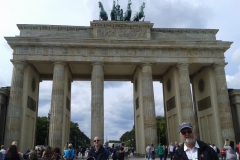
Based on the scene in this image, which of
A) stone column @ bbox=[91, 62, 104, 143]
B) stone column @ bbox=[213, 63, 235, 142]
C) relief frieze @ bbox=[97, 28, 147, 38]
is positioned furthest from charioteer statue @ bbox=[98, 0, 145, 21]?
stone column @ bbox=[213, 63, 235, 142]

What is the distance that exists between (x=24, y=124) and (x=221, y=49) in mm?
28168

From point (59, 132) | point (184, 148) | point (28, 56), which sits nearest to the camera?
point (184, 148)

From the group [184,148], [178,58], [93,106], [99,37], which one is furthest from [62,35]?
[184,148]

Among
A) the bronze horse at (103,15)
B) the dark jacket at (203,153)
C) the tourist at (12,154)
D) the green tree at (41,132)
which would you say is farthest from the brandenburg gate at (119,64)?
the green tree at (41,132)

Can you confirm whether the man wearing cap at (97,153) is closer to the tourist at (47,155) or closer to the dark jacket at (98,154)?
the dark jacket at (98,154)

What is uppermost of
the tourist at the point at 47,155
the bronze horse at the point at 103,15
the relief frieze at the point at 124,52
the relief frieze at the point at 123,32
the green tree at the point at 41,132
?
the bronze horse at the point at 103,15

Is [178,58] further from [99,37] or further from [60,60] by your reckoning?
[60,60]

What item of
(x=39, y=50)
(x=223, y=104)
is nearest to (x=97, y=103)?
(x=39, y=50)

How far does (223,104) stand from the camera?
31.6m

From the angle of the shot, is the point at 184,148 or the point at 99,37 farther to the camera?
the point at 99,37

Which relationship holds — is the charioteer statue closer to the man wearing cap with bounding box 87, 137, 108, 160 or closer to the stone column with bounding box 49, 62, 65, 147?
the stone column with bounding box 49, 62, 65, 147

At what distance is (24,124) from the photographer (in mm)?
31016

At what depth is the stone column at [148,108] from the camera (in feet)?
98.3

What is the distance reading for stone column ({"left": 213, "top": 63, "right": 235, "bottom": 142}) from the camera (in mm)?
30797
